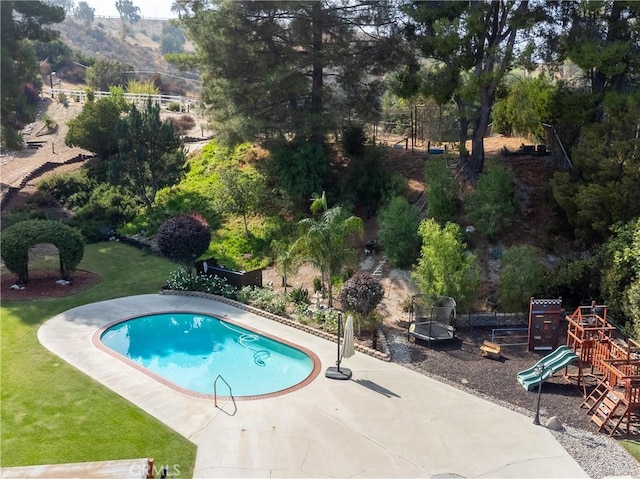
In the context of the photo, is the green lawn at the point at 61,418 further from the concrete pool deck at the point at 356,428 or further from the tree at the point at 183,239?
the tree at the point at 183,239

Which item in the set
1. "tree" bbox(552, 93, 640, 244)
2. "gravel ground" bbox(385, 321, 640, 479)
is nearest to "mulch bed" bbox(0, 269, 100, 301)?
"gravel ground" bbox(385, 321, 640, 479)

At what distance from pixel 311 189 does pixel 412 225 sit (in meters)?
7.84

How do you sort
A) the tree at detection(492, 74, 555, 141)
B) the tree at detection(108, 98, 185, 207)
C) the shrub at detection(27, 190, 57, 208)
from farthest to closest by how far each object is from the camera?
the shrub at detection(27, 190, 57, 208) → the tree at detection(108, 98, 185, 207) → the tree at detection(492, 74, 555, 141)

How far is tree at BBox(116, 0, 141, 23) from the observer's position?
7407 inches

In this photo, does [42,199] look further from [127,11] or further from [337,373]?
[127,11]

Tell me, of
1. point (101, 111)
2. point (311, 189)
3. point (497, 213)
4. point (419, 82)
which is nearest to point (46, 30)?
point (101, 111)

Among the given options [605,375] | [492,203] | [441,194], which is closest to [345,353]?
[605,375]

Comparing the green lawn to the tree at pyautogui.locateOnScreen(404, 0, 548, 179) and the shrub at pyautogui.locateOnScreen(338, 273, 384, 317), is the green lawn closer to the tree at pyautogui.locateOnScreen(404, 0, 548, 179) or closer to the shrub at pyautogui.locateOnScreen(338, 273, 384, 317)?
the shrub at pyautogui.locateOnScreen(338, 273, 384, 317)

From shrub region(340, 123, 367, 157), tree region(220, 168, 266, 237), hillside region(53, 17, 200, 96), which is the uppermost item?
hillside region(53, 17, 200, 96)

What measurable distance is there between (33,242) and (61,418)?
10765mm

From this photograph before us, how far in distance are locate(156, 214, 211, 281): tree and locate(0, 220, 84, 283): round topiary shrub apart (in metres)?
3.68

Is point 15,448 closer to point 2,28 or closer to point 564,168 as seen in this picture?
point 564,168

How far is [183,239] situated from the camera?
21594mm

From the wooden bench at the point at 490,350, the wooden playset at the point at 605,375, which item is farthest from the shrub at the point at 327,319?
the wooden playset at the point at 605,375
